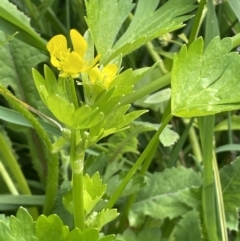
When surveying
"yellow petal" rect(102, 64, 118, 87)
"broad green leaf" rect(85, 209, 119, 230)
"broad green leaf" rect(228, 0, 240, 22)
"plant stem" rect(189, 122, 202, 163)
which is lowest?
"plant stem" rect(189, 122, 202, 163)

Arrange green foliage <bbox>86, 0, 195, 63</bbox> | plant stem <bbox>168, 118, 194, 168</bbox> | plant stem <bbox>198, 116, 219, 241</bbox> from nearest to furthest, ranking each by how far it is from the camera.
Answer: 1. green foliage <bbox>86, 0, 195, 63</bbox>
2. plant stem <bbox>198, 116, 219, 241</bbox>
3. plant stem <bbox>168, 118, 194, 168</bbox>

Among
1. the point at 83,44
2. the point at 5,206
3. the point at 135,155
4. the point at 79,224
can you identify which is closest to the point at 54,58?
the point at 83,44

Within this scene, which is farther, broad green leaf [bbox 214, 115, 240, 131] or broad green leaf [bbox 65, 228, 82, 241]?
broad green leaf [bbox 214, 115, 240, 131]

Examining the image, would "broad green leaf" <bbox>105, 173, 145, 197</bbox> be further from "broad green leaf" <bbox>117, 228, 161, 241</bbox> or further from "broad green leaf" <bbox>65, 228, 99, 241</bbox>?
"broad green leaf" <bbox>65, 228, 99, 241</bbox>

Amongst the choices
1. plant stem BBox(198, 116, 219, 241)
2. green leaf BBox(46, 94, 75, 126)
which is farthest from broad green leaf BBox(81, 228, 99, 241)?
plant stem BBox(198, 116, 219, 241)

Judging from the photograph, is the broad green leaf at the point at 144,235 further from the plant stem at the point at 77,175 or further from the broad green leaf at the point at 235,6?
the broad green leaf at the point at 235,6

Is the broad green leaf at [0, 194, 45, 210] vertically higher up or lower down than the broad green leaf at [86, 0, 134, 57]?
lower down

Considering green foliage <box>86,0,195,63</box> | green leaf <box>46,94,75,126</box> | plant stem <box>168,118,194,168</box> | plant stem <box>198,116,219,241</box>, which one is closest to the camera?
green leaf <box>46,94,75,126</box>

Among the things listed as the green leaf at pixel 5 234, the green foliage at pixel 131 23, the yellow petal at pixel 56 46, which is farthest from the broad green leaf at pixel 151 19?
the green leaf at pixel 5 234
